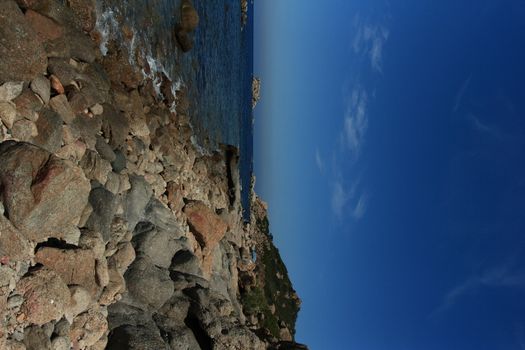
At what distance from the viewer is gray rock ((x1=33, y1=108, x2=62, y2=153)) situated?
37.8ft

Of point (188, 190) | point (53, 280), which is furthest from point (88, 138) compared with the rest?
point (188, 190)

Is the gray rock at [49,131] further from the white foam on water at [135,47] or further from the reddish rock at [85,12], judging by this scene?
the white foam on water at [135,47]

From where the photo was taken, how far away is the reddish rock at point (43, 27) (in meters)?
13.7

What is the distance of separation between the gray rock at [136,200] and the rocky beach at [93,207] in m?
0.06

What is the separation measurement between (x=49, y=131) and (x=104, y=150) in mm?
3094

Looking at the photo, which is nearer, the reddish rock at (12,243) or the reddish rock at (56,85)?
the reddish rock at (12,243)

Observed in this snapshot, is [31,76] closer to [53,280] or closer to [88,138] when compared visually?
[88,138]

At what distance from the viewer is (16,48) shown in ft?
37.4

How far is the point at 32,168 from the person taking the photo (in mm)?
10273

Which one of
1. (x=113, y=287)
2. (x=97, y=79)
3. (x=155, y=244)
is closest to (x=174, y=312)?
(x=155, y=244)

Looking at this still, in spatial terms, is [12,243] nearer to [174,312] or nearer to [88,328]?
[88,328]

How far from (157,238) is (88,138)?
455 centimetres

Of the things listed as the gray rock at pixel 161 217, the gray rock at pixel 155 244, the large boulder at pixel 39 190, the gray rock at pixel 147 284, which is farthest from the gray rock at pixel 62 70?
the gray rock at pixel 147 284

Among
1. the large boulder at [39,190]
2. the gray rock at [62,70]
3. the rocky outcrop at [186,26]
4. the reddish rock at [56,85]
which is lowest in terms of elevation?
the large boulder at [39,190]
